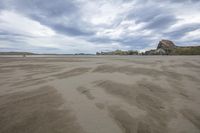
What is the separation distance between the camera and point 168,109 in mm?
3246

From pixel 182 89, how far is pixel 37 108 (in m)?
4.54

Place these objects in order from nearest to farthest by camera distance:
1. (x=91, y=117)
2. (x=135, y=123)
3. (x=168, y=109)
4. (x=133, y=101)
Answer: (x=135, y=123)
(x=91, y=117)
(x=168, y=109)
(x=133, y=101)

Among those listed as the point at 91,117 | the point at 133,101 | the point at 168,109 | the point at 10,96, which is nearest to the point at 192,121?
the point at 168,109

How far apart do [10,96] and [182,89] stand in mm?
5523

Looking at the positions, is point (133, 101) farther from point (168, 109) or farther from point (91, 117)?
point (91, 117)

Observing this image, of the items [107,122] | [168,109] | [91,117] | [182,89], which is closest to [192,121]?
[168,109]

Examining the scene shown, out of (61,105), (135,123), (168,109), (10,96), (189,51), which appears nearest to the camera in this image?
(135,123)

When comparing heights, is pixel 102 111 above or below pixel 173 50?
below

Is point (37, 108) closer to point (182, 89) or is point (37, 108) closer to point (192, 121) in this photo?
point (192, 121)

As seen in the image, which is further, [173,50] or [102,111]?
[173,50]

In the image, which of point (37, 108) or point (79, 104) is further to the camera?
point (79, 104)

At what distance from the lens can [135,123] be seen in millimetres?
2605

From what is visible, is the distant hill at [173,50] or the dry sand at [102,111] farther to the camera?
the distant hill at [173,50]

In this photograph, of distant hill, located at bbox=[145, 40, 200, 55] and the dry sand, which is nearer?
the dry sand
